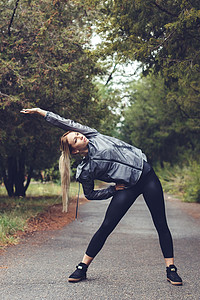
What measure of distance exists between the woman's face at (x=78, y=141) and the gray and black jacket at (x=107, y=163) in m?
0.06

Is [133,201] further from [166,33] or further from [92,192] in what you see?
[166,33]

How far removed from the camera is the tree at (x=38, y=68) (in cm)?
796

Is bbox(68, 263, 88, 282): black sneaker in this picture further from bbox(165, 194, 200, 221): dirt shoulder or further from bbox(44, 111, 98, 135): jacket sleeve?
bbox(165, 194, 200, 221): dirt shoulder

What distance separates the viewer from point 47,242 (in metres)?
6.62

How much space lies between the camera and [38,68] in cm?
806

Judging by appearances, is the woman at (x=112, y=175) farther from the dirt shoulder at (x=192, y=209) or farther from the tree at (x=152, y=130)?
the tree at (x=152, y=130)

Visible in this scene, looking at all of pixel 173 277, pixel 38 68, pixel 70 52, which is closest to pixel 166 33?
pixel 70 52

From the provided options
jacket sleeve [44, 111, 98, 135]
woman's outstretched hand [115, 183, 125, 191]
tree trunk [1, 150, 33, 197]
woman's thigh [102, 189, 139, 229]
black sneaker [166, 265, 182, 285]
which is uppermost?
jacket sleeve [44, 111, 98, 135]

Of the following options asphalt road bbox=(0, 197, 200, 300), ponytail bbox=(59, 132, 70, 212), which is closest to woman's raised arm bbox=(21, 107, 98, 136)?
ponytail bbox=(59, 132, 70, 212)

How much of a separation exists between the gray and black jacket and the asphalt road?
3.35 feet

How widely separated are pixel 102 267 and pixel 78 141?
5.89ft

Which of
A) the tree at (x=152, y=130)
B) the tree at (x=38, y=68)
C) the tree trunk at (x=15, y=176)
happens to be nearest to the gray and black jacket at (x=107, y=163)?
the tree at (x=38, y=68)

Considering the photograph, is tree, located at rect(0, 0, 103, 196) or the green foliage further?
the green foliage

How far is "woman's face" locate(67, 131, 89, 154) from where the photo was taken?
4219 millimetres
